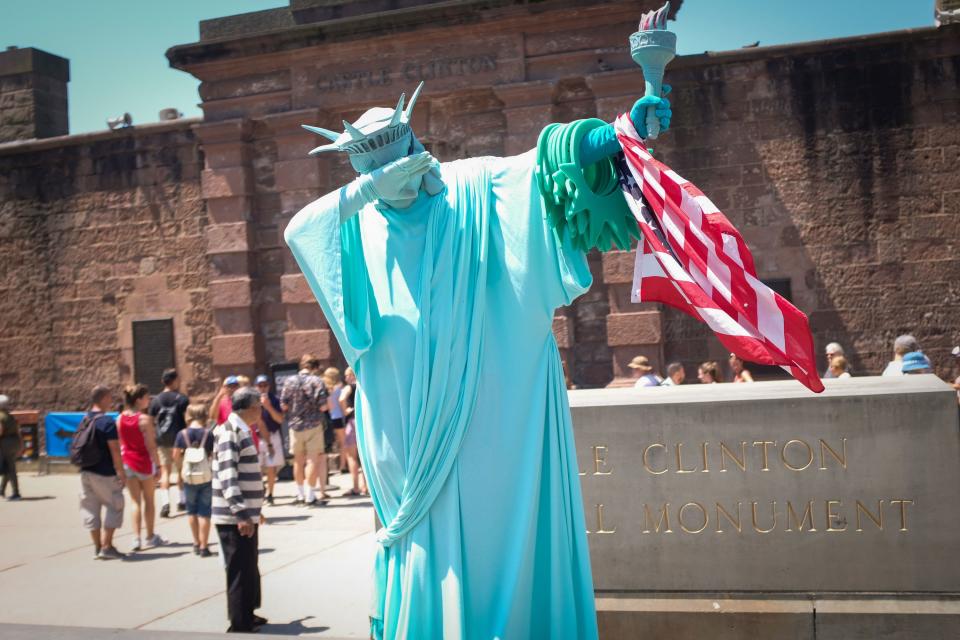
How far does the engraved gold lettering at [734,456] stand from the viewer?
527 centimetres

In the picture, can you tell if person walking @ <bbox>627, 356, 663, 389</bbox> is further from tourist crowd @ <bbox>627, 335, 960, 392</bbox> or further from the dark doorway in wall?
the dark doorway in wall

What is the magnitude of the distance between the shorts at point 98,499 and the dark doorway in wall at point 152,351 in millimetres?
5907

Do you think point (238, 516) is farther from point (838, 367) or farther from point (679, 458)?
point (838, 367)

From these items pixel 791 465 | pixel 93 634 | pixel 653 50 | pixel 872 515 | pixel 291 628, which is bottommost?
pixel 291 628

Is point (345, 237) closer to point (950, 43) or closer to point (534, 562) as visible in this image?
point (534, 562)

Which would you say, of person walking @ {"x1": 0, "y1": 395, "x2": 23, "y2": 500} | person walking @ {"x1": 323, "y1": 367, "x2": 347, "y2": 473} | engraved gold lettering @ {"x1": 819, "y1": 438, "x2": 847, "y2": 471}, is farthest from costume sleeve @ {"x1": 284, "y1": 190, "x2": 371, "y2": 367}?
person walking @ {"x1": 0, "y1": 395, "x2": 23, "y2": 500}

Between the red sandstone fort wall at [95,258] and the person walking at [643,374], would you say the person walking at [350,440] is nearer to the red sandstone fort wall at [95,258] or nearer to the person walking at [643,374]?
the person walking at [643,374]

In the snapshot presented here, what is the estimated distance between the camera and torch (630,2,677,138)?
2.97 metres

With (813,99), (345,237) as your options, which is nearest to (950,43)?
(813,99)

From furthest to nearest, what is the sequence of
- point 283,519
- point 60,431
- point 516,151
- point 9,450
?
point 60,431 < point 516,151 < point 9,450 < point 283,519

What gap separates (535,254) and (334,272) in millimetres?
660

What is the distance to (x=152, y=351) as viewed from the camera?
48.0ft

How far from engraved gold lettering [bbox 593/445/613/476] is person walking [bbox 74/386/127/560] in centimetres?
506

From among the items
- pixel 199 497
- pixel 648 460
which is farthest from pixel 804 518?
pixel 199 497
